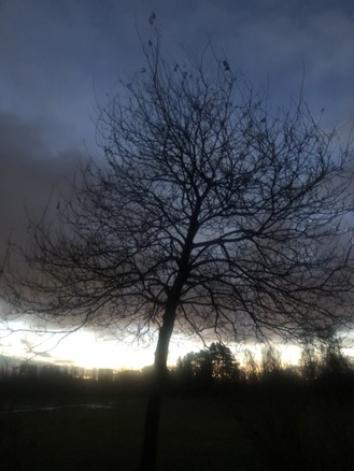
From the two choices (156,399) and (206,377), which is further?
(206,377)

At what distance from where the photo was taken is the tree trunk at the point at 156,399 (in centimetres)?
A: 721

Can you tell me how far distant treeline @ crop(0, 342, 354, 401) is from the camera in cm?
834

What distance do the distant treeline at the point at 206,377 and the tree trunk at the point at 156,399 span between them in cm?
137

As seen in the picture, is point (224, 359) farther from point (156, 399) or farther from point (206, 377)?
point (206, 377)

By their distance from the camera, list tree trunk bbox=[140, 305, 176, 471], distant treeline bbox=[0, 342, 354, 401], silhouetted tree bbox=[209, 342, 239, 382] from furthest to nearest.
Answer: silhouetted tree bbox=[209, 342, 239, 382], distant treeline bbox=[0, 342, 354, 401], tree trunk bbox=[140, 305, 176, 471]

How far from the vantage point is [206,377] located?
115 ft

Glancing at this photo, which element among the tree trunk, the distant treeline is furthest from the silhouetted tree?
the tree trunk

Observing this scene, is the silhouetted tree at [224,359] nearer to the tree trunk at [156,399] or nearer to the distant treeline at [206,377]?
→ the distant treeline at [206,377]

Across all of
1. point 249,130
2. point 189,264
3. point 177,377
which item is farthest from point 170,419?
point 249,130

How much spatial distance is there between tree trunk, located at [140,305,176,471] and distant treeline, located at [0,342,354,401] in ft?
4.49

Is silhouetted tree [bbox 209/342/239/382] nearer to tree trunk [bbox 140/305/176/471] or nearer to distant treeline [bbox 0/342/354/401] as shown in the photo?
distant treeline [bbox 0/342/354/401]

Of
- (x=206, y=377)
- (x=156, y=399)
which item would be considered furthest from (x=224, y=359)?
(x=206, y=377)

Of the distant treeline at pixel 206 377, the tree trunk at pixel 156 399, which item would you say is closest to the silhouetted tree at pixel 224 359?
the distant treeline at pixel 206 377

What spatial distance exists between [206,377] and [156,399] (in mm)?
29431
